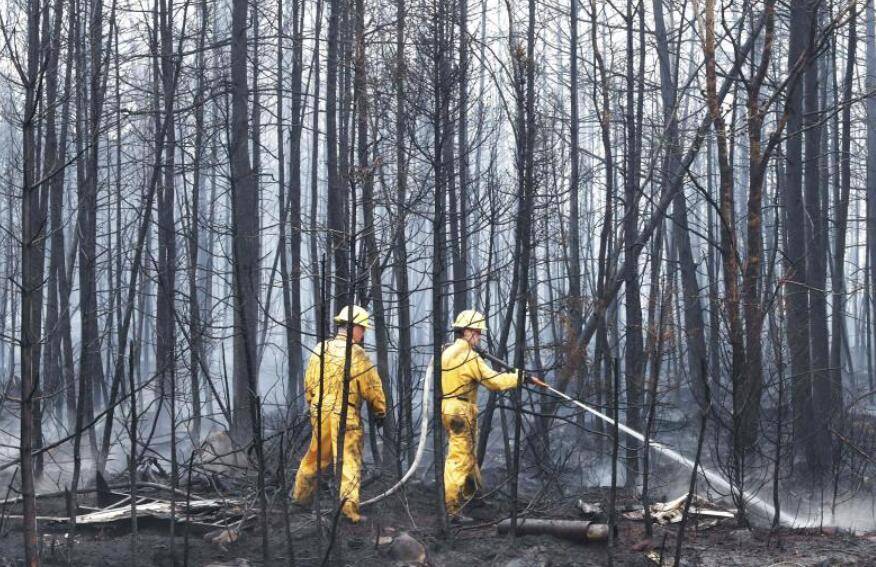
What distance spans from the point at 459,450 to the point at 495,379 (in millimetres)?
966

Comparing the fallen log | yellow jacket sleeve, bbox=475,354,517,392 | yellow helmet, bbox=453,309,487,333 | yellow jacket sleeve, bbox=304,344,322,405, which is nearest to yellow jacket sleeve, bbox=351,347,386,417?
yellow jacket sleeve, bbox=304,344,322,405

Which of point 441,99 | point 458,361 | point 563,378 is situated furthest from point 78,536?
point 563,378

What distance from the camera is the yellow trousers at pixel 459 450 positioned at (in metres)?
10.2

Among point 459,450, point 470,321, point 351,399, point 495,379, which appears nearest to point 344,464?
point 351,399

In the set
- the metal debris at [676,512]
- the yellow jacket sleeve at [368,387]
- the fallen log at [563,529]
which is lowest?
the metal debris at [676,512]

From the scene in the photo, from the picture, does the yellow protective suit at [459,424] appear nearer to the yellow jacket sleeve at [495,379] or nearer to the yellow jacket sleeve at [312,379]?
the yellow jacket sleeve at [495,379]

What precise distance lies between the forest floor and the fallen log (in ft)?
0.22

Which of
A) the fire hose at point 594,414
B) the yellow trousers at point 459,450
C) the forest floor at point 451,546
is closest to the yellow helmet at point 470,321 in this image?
the fire hose at point 594,414

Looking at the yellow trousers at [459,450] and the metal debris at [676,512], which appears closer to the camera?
the metal debris at [676,512]

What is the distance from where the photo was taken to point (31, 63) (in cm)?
898

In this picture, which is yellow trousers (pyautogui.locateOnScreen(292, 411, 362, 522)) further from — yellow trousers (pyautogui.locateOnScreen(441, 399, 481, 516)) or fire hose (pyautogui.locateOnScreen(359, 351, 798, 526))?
yellow trousers (pyautogui.locateOnScreen(441, 399, 481, 516))

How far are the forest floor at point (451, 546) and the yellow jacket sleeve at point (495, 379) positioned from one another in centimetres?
113

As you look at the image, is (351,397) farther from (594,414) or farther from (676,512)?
(676,512)

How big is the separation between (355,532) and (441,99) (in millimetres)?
3757
